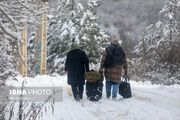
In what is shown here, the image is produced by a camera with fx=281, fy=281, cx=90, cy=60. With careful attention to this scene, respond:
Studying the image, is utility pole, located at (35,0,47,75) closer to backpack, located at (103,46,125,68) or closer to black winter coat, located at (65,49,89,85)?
black winter coat, located at (65,49,89,85)

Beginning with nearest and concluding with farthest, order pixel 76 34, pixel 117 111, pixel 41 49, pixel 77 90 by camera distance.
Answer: pixel 117 111 < pixel 77 90 < pixel 41 49 < pixel 76 34

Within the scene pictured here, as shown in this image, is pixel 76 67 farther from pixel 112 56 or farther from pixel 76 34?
pixel 76 34

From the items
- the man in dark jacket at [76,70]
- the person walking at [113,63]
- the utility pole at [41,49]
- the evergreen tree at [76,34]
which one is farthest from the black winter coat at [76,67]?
the evergreen tree at [76,34]

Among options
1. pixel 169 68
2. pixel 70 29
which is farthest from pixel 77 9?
pixel 169 68

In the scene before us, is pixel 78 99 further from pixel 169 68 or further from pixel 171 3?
pixel 171 3

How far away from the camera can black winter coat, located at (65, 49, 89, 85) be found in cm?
748

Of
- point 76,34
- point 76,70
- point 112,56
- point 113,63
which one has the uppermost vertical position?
point 76,34

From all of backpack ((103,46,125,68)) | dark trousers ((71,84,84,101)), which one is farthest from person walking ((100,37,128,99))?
dark trousers ((71,84,84,101))

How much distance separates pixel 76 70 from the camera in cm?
750

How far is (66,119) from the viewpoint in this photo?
16.6ft

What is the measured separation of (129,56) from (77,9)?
7.06 m

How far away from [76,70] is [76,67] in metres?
0.08

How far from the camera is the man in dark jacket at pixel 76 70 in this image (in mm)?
7480

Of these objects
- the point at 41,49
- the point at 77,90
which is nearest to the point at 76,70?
the point at 77,90
